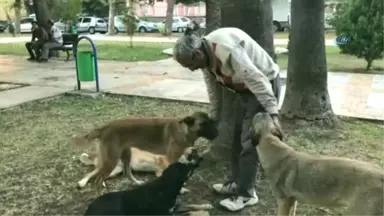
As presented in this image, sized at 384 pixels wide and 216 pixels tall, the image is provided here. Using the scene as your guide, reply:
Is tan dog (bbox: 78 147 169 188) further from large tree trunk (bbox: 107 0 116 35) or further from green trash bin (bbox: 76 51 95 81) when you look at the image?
large tree trunk (bbox: 107 0 116 35)

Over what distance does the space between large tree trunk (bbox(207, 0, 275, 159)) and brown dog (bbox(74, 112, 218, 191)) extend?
0.51 m

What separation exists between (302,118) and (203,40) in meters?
3.74

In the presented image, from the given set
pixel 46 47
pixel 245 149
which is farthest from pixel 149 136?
pixel 46 47

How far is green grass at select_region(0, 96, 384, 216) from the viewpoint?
14.5 feet

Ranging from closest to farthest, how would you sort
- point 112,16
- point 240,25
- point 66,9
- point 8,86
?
point 240,25 < point 8,86 < point 66,9 < point 112,16

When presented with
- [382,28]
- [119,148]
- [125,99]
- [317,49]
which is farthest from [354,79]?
[119,148]

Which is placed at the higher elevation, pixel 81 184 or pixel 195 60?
pixel 195 60

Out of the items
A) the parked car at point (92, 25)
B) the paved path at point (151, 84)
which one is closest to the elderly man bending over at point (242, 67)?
the paved path at point (151, 84)

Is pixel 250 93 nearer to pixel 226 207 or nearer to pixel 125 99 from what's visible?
pixel 226 207

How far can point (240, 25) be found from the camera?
16.1ft

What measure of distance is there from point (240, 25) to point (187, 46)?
1656 mm

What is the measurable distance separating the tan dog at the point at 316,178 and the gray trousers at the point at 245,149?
8.8 inches

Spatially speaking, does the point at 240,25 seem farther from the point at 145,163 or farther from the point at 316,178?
the point at 316,178

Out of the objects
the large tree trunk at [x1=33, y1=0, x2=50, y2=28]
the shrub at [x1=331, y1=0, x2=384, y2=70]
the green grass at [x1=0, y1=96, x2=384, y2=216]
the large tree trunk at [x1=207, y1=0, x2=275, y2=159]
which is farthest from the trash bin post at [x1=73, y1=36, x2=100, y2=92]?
the large tree trunk at [x1=33, y1=0, x2=50, y2=28]
